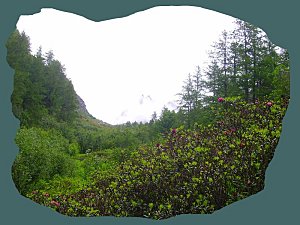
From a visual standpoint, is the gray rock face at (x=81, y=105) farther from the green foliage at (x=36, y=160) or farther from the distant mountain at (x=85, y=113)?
the green foliage at (x=36, y=160)

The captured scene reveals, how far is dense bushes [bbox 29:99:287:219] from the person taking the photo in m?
8.91

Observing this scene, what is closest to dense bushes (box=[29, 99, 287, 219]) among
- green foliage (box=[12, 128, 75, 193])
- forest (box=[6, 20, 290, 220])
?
forest (box=[6, 20, 290, 220])

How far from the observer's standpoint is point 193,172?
357 inches

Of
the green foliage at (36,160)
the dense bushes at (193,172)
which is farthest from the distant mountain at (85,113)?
the dense bushes at (193,172)

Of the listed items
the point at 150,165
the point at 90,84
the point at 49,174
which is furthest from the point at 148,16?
the point at 49,174

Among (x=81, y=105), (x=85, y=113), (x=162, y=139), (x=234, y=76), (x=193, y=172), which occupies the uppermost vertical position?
(x=234, y=76)

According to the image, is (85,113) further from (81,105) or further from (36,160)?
(36,160)

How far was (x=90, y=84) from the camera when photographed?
10.2m

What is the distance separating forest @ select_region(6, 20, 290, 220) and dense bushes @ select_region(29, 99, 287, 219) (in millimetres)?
16

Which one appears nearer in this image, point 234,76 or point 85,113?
point 234,76

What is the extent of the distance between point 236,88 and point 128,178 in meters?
2.30

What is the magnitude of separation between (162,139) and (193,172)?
0.87 metres

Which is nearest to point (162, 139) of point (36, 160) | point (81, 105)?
point (81, 105)

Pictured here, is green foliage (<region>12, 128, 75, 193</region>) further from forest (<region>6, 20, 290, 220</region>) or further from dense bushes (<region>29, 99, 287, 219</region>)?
dense bushes (<region>29, 99, 287, 219</region>)
